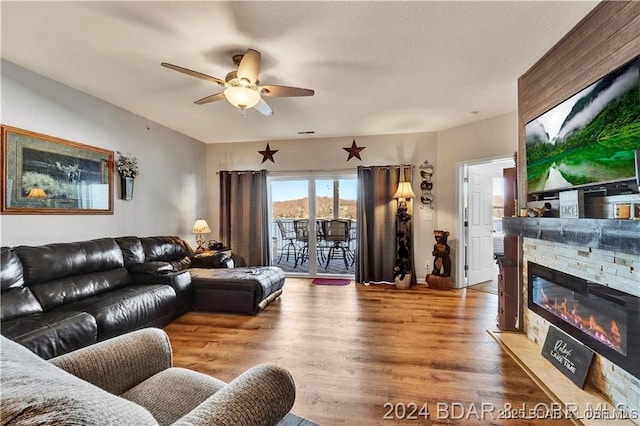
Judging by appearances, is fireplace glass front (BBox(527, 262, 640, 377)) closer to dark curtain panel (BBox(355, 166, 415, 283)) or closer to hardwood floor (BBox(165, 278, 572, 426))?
hardwood floor (BBox(165, 278, 572, 426))

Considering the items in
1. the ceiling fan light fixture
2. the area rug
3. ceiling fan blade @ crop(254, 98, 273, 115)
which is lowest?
the area rug

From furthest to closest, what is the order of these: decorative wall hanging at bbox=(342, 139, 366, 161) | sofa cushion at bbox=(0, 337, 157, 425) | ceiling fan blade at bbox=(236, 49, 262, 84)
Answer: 1. decorative wall hanging at bbox=(342, 139, 366, 161)
2. ceiling fan blade at bbox=(236, 49, 262, 84)
3. sofa cushion at bbox=(0, 337, 157, 425)

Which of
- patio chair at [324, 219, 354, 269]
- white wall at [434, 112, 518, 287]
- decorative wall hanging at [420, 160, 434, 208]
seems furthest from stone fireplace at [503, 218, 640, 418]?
patio chair at [324, 219, 354, 269]

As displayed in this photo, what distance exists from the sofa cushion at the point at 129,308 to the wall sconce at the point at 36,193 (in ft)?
3.74

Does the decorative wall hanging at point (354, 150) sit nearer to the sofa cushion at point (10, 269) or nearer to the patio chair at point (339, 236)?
the patio chair at point (339, 236)

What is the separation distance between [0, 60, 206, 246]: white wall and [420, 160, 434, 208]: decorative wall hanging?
4.15m

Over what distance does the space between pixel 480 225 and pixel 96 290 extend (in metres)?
5.44

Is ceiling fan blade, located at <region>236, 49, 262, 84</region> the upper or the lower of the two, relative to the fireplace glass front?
upper

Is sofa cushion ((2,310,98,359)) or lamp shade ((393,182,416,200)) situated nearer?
sofa cushion ((2,310,98,359))

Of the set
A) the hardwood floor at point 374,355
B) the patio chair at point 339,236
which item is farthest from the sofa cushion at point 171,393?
the patio chair at point 339,236

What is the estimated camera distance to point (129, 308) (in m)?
2.66

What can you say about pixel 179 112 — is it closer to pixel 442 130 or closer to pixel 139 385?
pixel 139 385

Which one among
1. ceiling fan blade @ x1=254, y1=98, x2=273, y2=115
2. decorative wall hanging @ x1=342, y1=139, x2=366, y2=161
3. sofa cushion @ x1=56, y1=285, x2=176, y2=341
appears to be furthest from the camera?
decorative wall hanging @ x1=342, y1=139, x2=366, y2=161

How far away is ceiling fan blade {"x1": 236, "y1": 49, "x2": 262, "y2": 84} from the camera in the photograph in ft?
7.33
